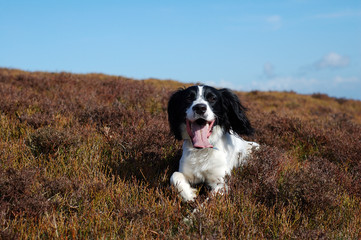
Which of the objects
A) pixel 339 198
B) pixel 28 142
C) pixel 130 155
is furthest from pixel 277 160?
pixel 28 142

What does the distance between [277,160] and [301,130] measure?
2.46 metres

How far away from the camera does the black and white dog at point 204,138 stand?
3.31 metres

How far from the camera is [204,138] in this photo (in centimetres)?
338

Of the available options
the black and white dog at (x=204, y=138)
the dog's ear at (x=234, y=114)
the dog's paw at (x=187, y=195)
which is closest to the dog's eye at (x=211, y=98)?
the black and white dog at (x=204, y=138)

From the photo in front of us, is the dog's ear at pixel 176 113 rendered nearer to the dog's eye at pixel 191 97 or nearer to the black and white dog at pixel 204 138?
the black and white dog at pixel 204 138

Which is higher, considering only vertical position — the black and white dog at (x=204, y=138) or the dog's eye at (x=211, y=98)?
the dog's eye at (x=211, y=98)

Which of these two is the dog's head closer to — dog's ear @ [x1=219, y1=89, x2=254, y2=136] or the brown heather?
dog's ear @ [x1=219, y1=89, x2=254, y2=136]

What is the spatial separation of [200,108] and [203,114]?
0.22 feet

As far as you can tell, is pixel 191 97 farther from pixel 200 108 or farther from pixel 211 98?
pixel 200 108

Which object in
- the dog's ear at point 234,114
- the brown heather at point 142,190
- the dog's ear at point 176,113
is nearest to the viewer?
the brown heather at point 142,190

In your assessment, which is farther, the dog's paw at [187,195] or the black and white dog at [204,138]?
the black and white dog at [204,138]

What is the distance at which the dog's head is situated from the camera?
3.32 m

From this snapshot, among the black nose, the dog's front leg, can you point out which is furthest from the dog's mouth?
the dog's front leg

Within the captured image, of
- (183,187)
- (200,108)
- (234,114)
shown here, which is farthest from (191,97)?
(183,187)
